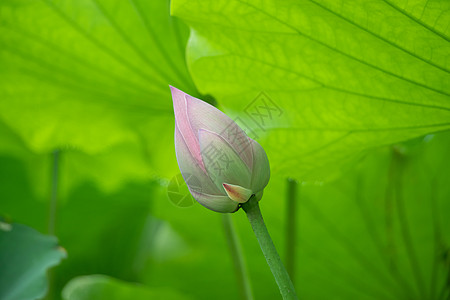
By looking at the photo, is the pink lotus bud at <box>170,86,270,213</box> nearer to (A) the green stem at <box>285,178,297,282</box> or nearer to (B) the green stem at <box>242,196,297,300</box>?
(B) the green stem at <box>242,196,297,300</box>

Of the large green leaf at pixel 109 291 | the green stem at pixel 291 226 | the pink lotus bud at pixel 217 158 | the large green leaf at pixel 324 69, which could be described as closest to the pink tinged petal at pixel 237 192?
the pink lotus bud at pixel 217 158

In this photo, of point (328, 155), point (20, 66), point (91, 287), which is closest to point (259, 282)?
point (91, 287)

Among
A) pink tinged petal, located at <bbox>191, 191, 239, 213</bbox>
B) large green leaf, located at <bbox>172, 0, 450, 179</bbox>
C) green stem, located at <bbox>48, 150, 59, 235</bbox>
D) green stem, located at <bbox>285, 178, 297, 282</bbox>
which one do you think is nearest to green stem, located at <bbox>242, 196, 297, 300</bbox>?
pink tinged petal, located at <bbox>191, 191, 239, 213</bbox>

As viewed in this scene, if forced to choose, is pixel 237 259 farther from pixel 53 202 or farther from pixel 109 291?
pixel 53 202

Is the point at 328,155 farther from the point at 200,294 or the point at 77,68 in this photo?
the point at 200,294

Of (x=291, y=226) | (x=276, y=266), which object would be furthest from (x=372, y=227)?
(x=276, y=266)
